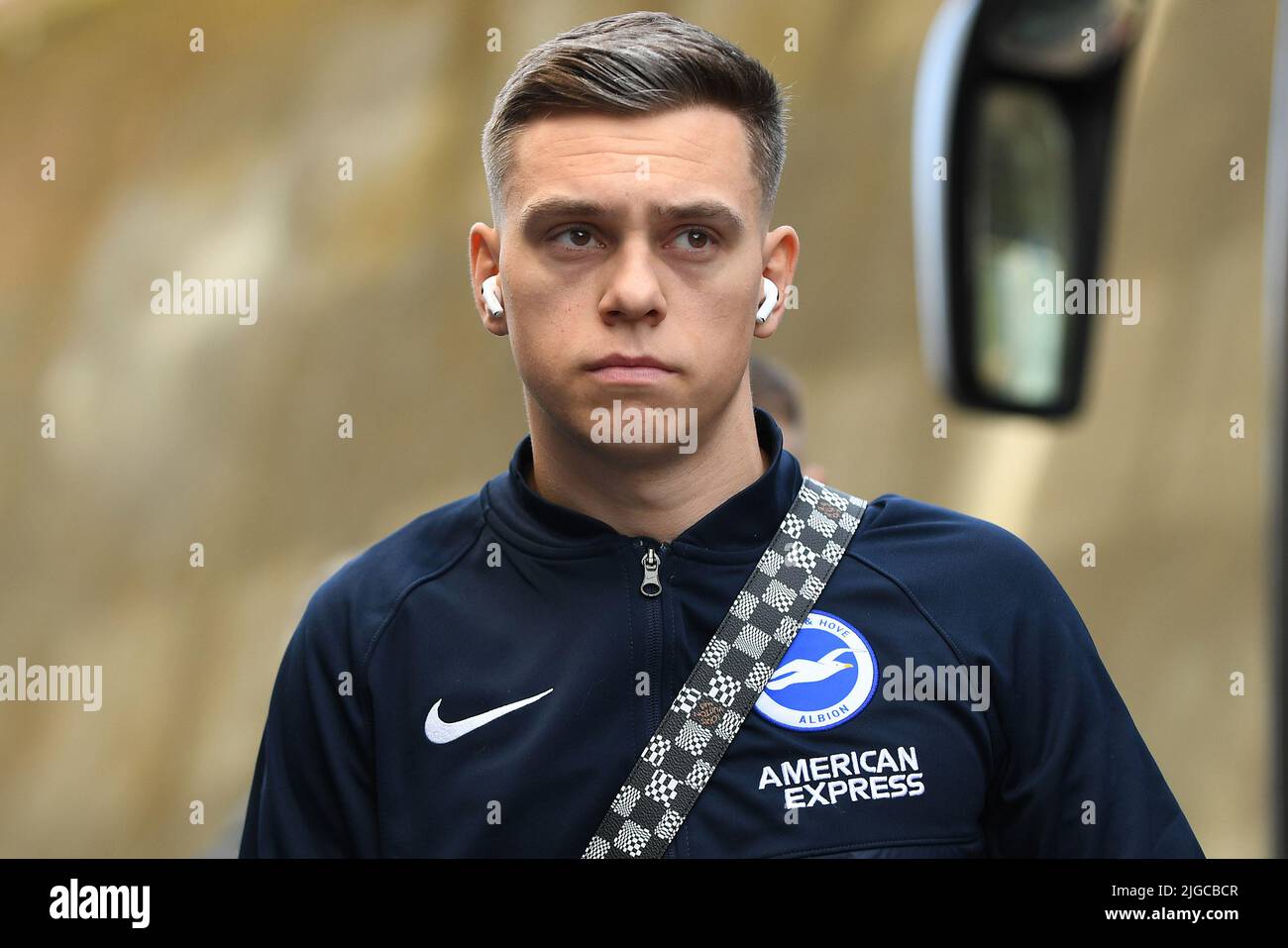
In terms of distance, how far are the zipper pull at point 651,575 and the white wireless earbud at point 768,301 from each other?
1.16ft

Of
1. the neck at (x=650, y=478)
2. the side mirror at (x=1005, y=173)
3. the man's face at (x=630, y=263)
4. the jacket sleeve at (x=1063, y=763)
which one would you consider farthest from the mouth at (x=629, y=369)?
the side mirror at (x=1005, y=173)

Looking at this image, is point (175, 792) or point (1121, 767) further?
point (175, 792)

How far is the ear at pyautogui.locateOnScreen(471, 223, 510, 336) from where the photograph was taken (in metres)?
2.38

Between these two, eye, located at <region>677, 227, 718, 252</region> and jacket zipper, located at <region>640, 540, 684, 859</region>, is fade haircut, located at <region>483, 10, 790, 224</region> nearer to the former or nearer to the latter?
eye, located at <region>677, 227, 718, 252</region>

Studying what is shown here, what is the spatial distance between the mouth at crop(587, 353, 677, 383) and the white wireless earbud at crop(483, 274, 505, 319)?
0.23m

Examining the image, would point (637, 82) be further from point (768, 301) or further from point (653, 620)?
point (653, 620)

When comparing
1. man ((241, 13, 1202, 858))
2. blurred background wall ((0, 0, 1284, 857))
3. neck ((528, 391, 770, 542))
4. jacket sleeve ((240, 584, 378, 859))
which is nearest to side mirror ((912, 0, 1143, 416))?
man ((241, 13, 1202, 858))

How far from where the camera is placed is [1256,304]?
6.91 meters
